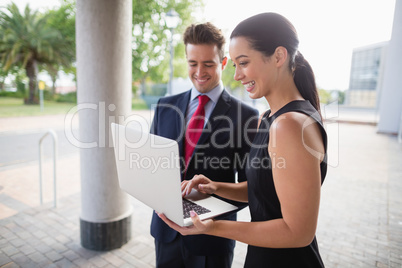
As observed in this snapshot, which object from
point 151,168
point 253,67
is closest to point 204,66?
point 253,67

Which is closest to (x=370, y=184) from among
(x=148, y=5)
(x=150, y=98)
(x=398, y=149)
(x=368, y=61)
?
(x=398, y=149)

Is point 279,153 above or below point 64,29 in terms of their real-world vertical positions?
below

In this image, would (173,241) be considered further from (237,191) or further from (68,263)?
(68,263)

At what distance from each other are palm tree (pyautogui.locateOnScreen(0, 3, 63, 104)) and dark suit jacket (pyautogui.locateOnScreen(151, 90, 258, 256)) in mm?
23502

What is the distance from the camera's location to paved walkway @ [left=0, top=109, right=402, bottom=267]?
115 inches

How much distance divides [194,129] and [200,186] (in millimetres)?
465

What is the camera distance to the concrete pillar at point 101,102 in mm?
2623

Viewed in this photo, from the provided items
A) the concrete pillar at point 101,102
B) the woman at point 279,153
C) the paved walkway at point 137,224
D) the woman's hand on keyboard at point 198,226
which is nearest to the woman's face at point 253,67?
the woman at point 279,153

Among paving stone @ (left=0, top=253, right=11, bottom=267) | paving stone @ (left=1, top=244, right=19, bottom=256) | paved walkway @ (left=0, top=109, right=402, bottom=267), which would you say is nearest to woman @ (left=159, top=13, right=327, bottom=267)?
paved walkway @ (left=0, top=109, right=402, bottom=267)

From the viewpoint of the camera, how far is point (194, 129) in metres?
1.81

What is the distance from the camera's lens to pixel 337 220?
399 cm

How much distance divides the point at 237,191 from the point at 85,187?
6.66ft

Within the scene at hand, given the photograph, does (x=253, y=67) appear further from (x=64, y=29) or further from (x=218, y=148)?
(x=64, y=29)

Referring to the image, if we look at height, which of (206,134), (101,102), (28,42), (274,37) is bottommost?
(206,134)
